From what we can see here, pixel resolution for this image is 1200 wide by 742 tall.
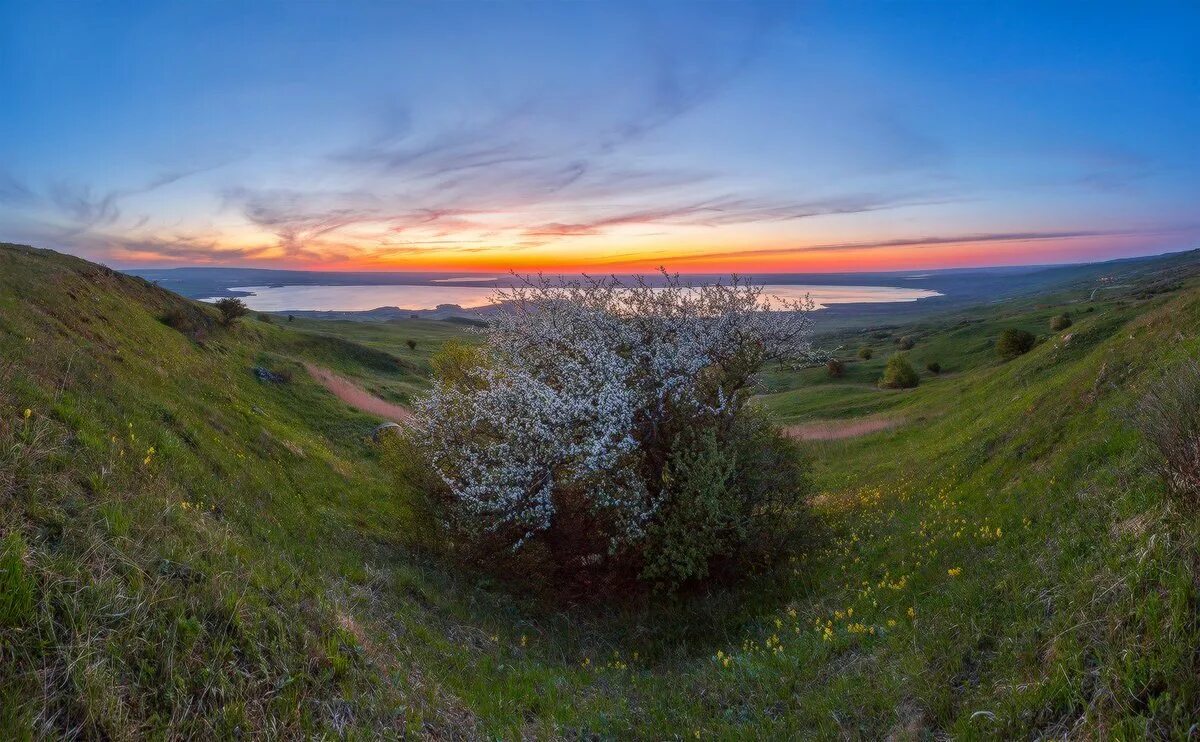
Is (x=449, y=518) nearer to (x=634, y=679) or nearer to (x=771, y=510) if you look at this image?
(x=634, y=679)

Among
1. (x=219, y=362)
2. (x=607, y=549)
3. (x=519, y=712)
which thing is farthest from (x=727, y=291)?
(x=219, y=362)

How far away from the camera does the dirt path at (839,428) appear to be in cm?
3203

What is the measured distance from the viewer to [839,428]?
34406 millimetres

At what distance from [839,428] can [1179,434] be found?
97.4 ft

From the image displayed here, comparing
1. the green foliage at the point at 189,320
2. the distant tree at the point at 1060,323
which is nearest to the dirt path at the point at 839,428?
the distant tree at the point at 1060,323

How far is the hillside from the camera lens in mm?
4738

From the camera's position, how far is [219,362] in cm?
2991

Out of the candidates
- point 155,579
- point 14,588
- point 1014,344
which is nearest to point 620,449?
point 155,579

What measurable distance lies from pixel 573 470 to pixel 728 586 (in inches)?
167

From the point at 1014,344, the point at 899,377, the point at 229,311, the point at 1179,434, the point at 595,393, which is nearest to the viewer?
the point at 1179,434

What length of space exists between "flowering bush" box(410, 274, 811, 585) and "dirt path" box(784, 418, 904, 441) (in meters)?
16.9

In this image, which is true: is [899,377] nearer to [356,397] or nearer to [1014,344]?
[1014,344]

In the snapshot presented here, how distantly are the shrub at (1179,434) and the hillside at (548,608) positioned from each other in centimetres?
34

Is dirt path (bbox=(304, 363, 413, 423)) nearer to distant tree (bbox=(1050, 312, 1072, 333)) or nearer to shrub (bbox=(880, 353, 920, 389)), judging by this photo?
shrub (bbox=(880, 353, 920, 389))
